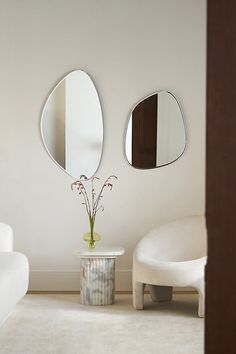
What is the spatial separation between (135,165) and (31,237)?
3.49 feet

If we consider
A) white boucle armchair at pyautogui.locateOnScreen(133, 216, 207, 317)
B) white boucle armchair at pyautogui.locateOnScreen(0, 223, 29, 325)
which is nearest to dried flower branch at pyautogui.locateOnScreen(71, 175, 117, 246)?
white boucle armchair at pyautogui.locateOnScreen(133, 216, 207, 317)

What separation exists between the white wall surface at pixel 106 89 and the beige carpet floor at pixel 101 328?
844 millimetres

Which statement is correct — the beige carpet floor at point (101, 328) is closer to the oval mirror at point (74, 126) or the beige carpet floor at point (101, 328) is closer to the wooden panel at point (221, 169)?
the oval mirror at point (74, 126)

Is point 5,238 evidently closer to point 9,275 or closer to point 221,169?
point 9,275

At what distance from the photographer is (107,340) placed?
4.00 m

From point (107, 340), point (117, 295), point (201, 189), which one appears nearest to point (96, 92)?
point (201, 189)

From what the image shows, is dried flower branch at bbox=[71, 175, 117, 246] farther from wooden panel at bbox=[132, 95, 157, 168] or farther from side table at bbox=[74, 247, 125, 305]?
side table at bbox=[74, 247, 125, 305]

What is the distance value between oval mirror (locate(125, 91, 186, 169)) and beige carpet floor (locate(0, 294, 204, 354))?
1.20m

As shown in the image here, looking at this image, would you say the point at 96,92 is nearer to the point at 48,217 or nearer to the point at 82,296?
the point at 48,217

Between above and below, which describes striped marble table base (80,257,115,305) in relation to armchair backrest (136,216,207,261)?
below

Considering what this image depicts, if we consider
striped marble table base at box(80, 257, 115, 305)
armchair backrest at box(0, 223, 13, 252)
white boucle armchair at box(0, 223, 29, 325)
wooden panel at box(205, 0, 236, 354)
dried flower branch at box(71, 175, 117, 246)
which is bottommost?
striped marble table base at box(80, 257, 115, 305)

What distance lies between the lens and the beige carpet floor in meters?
3.78

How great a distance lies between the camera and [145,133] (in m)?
5.99

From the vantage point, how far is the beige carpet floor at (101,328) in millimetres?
3777
